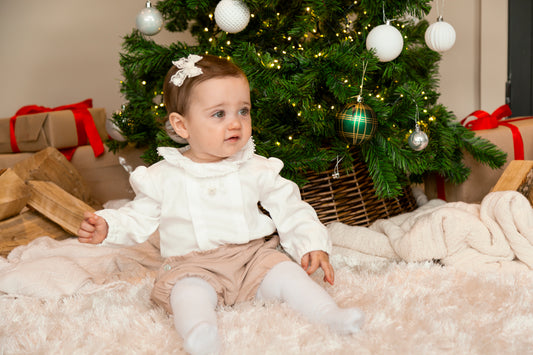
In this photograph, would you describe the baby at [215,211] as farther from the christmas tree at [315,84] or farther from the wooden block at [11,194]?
the wooden block at [11,194]

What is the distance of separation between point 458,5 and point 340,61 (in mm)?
1334

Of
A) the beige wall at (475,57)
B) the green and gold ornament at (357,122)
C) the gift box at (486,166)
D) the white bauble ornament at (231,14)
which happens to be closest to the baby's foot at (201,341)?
the green and gold ornament at (357,122)

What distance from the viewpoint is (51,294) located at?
39.8 inches

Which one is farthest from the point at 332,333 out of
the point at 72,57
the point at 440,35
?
the point at 72,57

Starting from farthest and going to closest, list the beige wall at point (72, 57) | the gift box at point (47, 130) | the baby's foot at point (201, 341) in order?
the beige wall at point (72, 57)
the gift box at point (47, 130)
the baby's foot at point (201, 341)

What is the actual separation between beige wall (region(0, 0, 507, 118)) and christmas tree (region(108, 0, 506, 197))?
860 millimetres

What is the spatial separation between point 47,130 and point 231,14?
1002 millimetres

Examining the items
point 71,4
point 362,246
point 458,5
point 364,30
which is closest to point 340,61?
point 364,30

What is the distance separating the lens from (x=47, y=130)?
5.76 ft

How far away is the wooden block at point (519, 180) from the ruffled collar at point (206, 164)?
28.2 inches

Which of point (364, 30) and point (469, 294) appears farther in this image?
point (364, 30)

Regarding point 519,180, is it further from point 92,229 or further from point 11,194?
point 11,194

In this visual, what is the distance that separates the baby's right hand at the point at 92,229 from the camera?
0.91m

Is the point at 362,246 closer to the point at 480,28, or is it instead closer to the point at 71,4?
the point at 480,28
